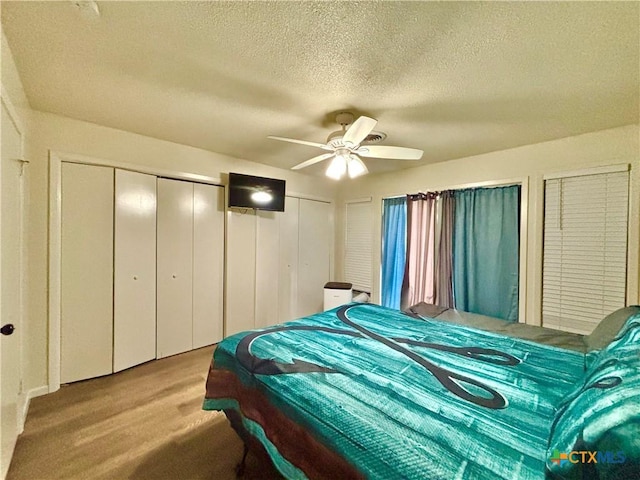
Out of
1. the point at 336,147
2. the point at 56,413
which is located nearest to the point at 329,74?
the point at 336,147

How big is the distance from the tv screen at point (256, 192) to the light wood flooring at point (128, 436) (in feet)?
6.92

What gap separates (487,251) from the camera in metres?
3.12

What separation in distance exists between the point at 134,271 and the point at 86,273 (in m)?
0.38

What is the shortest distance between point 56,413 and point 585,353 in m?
3.84

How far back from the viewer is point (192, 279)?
10.5 feet

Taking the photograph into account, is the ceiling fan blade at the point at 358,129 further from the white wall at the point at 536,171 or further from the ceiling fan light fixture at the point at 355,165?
the white wall at the point at 536,171

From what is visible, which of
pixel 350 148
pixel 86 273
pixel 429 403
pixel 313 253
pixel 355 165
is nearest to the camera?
pixel 429 403

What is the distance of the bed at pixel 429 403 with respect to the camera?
792mm

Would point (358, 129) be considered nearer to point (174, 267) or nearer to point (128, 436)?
point (174, 267)

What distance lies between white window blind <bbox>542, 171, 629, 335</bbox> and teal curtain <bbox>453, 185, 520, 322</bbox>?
0.29 m

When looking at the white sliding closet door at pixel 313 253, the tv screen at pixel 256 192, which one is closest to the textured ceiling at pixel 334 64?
the tv screen at pixel 256 192

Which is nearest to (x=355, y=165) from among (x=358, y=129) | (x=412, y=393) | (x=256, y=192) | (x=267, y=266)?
(x=358, y=129)

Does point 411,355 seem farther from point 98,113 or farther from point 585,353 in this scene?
point 98,113

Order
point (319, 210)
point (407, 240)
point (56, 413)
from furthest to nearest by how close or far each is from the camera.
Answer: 1. point (319, 210)
2. point (407, 240)
3. point (56, 413)
